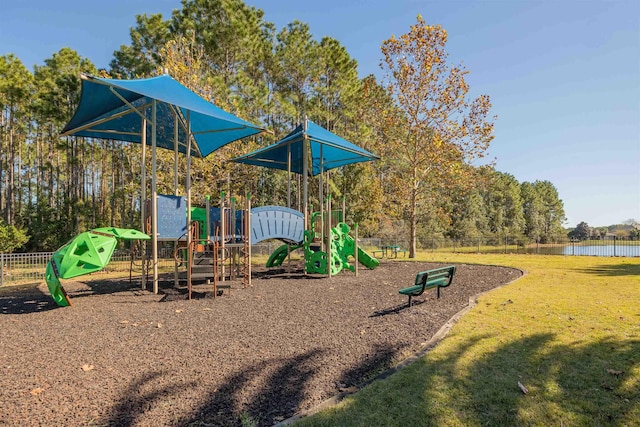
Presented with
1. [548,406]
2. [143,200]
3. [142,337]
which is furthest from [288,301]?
[548,406]

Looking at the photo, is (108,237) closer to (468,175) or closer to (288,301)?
(288,301)

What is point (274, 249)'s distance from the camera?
76.5ft

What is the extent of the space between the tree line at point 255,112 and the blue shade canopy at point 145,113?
3.91 m

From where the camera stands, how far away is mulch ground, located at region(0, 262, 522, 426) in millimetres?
3340

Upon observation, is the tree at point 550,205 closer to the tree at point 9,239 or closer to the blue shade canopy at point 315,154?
the blue shade canopy at point 315,154

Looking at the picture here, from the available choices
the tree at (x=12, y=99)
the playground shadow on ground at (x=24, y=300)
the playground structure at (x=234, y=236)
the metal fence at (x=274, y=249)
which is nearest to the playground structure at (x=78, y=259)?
the playground shadow on ground at (x=24, y=300)

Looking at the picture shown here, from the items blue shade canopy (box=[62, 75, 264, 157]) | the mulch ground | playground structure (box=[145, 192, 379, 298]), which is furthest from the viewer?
playground structure (box=[145, 192, 379, 298])

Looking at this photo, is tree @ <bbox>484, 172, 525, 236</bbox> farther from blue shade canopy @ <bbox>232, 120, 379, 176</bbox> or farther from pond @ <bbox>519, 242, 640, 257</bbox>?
blue shade canopy @ <bbox>232, 120, 379, 176</bbox>

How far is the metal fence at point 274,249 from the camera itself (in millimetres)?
12352

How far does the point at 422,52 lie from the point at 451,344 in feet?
60.2

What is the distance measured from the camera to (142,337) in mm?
5418

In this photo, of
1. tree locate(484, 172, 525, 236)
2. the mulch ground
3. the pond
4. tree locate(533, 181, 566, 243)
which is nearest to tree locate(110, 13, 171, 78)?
the mulch ground

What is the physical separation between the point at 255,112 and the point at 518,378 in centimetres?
2285

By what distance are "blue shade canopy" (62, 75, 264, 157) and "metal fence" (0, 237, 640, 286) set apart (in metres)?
3.93
